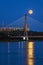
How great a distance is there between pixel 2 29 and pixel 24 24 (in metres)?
3.77

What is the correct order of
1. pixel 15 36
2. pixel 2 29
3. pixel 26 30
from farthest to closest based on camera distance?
pixel 2 29 < pixel 26 30 < pixel 15 36

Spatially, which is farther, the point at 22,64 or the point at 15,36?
the point at 15,36

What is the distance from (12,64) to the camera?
26.8ft

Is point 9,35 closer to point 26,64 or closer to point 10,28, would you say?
point 10,28

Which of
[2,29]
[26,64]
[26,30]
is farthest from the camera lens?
[2,29]

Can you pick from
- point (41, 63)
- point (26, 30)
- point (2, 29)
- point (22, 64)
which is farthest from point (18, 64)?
point (2, 29)

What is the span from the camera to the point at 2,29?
1526 inches

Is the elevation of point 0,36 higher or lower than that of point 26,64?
higher

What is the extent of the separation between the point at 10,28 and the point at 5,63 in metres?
32.4

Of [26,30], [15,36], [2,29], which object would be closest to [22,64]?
[15,36]

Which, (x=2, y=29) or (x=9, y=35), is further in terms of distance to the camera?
(x=2, y=29)

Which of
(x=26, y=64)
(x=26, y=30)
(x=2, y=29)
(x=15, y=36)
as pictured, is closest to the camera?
(x=26, y=64)

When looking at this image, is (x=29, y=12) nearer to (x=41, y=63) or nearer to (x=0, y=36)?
(x=0, y=36)

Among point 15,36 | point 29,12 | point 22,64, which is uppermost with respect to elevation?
point 29,12
